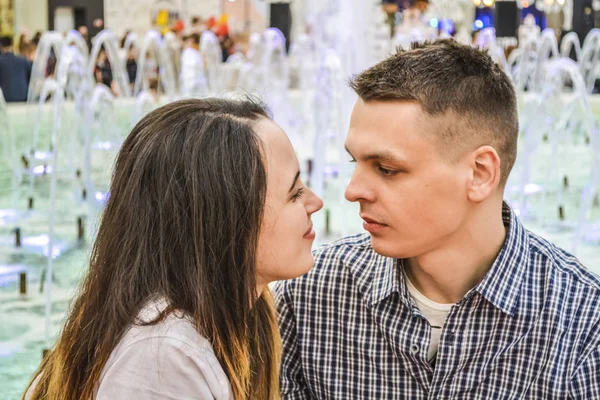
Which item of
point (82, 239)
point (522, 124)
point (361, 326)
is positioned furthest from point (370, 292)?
point (522, 124)

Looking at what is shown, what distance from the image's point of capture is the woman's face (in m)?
1.79

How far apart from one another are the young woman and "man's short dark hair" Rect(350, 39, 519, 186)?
0.28m

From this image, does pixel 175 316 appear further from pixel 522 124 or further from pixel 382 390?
pixel 522 124

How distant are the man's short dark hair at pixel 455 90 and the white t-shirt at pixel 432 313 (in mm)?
287

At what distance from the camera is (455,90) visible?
200 centimetres

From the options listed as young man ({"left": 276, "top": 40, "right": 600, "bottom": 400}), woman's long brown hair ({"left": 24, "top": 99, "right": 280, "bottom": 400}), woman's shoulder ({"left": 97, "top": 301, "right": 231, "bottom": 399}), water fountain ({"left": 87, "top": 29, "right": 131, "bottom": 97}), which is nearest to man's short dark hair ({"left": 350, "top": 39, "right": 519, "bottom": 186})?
young man ({"left": 276, "top": 40, "right": 600, "bottom": 400})

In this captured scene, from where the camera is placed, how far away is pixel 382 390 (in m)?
2.08

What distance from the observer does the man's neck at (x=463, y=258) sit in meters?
2.05

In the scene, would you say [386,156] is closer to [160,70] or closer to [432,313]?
[432,313]

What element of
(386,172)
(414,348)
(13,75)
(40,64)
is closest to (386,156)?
(386,172)

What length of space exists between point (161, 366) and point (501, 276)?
761 mm

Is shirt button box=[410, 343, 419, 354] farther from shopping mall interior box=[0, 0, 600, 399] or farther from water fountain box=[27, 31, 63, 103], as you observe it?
water fountain box=[27, 31, 63, 103]

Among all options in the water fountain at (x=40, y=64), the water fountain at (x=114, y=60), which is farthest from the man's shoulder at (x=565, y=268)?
the water fountain at (x=40, y=64)

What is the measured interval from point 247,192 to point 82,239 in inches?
211
